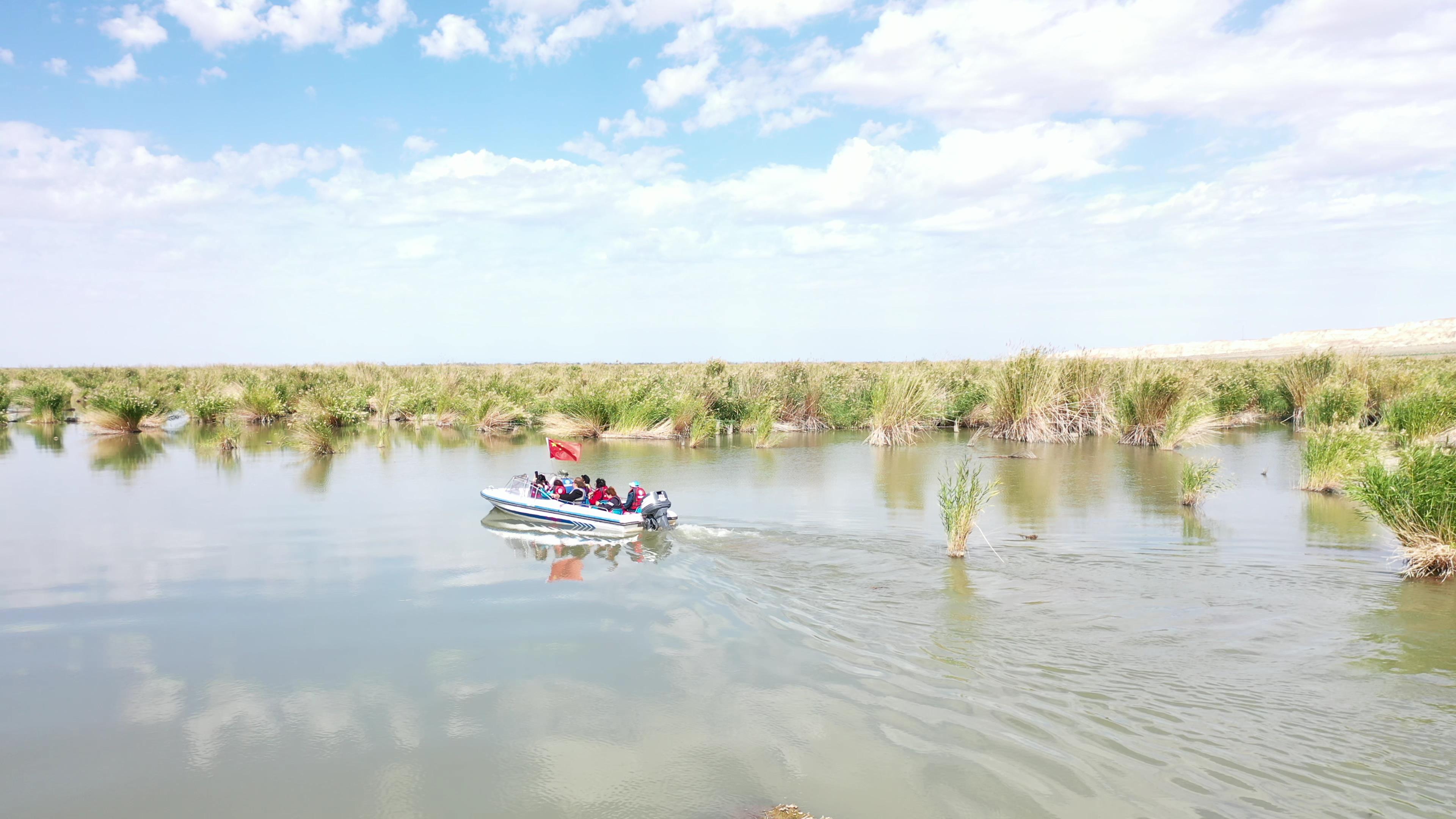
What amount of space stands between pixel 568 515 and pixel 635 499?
3.94 ft

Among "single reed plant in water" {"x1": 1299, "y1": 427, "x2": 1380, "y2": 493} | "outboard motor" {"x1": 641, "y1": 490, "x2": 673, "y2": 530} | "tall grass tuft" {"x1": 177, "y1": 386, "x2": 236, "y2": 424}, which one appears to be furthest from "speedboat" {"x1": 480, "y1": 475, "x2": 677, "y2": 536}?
"tall grass tuft" {"x1": 177, "y1": 386, "x2": 236, "y2": 424}

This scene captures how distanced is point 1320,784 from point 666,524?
9.11 meters

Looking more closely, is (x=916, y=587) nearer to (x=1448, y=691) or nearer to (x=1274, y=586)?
(x=1274, y=586)

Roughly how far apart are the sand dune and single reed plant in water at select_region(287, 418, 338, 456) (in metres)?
77.2

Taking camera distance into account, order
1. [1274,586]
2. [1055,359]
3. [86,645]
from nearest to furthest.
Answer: [86,645] → [1274,586] → [1055,359]

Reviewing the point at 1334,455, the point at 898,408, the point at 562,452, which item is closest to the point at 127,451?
the point at 562,452

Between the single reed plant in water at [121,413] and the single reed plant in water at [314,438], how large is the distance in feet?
30.2

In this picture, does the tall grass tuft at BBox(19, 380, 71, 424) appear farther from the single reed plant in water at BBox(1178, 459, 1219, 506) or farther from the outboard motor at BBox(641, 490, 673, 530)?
the single reed plant in water at BBox(1178, 459, 1219, 506)

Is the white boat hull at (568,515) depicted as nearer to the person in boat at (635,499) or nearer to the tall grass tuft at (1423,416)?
the person in boat at (635,499)

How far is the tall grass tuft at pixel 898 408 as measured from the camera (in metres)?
25.5

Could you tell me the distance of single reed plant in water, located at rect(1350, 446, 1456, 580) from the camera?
32.8 feet

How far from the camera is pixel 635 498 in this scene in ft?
45.4

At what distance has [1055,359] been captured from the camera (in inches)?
1041

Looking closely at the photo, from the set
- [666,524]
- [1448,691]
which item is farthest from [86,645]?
[1448,691]
